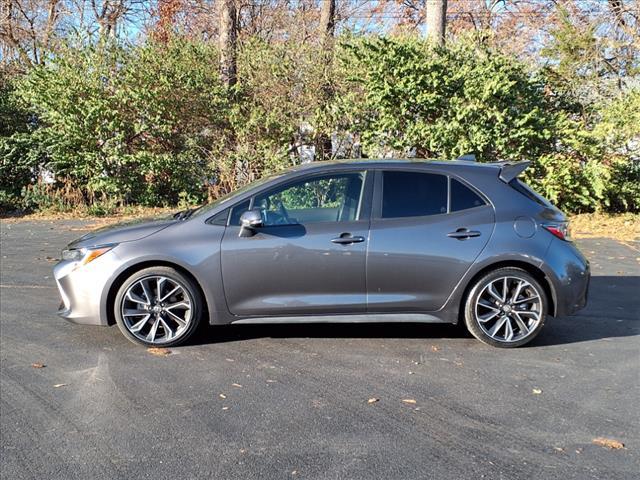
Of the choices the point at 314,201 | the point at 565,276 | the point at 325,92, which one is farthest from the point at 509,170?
the point at 325,92

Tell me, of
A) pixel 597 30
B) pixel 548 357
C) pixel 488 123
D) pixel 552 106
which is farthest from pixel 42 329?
pixel 597 30

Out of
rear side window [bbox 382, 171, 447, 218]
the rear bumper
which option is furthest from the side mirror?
the rear bumper

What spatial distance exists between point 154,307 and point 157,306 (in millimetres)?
28

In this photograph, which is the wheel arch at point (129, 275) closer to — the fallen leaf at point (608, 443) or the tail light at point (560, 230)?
the tail light at point (560, 230)

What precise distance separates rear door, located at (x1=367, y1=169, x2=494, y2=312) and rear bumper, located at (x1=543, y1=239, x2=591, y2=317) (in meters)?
0.57

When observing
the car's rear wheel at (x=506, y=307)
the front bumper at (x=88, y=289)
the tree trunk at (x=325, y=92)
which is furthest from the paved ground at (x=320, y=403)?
the tree trunk at (x=325, y=92)

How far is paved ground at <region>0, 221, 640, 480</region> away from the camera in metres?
3.36

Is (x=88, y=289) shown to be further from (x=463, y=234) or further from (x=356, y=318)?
(x=463, y=234)

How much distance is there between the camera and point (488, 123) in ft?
40.1

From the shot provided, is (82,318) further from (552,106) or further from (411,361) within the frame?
(552,106)

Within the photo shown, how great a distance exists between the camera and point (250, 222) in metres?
5.10

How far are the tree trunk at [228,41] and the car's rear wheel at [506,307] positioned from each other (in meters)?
10.4

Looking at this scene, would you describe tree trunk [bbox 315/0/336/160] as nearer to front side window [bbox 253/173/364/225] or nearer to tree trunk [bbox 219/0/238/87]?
tree trunk [bbox 219/0/238/87]

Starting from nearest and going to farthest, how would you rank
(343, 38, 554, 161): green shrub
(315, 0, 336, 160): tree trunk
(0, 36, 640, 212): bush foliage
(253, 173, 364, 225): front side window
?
(253, 173, 364, 225): front side window → (343, 38, 554, 161): green shrub → (0, 36, 640, 212): bush foliage → (315, 0, 336, 160): tree trunk
